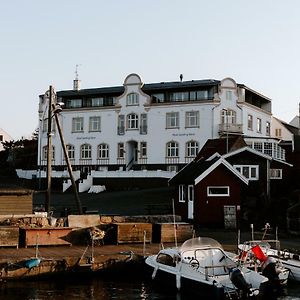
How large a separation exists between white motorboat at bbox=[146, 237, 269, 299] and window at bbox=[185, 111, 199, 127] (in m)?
45.2

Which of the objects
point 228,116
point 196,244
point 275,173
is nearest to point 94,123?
point 228,116

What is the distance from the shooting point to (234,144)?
5172 centimetres

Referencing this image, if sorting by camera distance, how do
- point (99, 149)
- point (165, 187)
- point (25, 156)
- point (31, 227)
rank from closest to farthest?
point (31, 227), point (165, 187), point (99, 149), point (25, 156)

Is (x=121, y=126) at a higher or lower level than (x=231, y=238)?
higher

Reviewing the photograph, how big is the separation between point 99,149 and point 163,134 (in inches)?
354

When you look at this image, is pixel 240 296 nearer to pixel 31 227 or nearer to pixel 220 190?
pixel 31 227

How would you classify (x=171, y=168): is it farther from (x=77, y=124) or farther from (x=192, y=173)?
(x=192, y=173)

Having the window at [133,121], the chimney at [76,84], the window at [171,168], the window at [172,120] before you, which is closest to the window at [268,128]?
the window at [172,120]

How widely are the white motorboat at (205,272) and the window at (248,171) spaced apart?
20.9m

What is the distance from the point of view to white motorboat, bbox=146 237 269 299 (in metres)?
18.0

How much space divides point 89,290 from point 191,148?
156 ft

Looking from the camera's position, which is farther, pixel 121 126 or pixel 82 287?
pixel 121 126

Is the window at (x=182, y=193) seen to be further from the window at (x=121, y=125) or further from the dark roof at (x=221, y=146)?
the window at (x=121, y=125)

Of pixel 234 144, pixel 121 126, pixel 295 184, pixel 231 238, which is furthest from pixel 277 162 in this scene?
pixel 121 126
